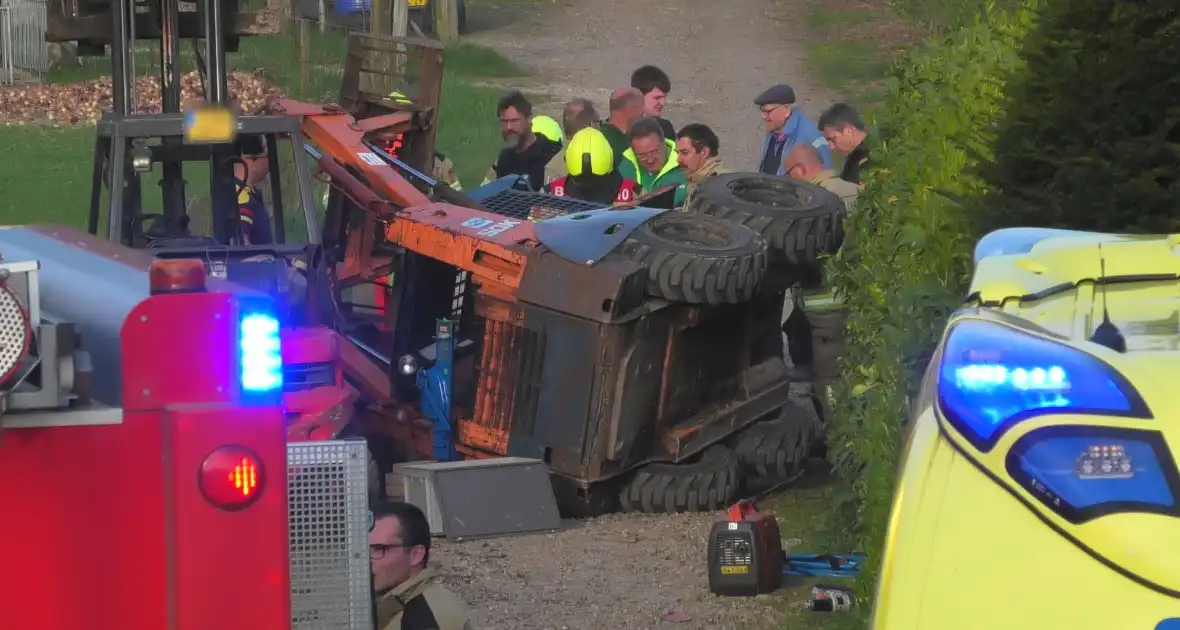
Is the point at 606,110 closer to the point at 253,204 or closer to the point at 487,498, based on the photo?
the point at 253,204

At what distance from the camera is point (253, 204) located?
9930 mm

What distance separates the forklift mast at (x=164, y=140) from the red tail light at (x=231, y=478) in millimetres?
6029

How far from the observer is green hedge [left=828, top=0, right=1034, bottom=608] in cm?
566

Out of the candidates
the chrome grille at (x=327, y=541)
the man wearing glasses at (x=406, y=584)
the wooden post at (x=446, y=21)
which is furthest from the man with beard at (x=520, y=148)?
the wooden post at (x=446, y=21)

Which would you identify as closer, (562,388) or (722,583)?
(722,583)

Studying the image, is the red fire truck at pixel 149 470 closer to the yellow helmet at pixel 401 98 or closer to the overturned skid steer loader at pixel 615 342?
the overturned skid steer loader at pixel 615 342

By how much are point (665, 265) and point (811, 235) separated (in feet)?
3.82

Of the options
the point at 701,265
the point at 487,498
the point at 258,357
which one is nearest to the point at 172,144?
the point at 487,498

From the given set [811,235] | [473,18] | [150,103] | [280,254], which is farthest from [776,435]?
[473,18]

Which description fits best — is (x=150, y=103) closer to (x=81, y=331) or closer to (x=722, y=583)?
(x=722, y=583)

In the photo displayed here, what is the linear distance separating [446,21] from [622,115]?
2046 cm

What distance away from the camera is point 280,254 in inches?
362

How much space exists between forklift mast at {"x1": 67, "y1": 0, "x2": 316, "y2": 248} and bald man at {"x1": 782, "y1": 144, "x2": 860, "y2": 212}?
3298 millimetres

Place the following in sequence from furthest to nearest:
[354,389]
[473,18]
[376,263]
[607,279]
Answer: [473,18] < [376,263] < [354,389] < [607,279]
